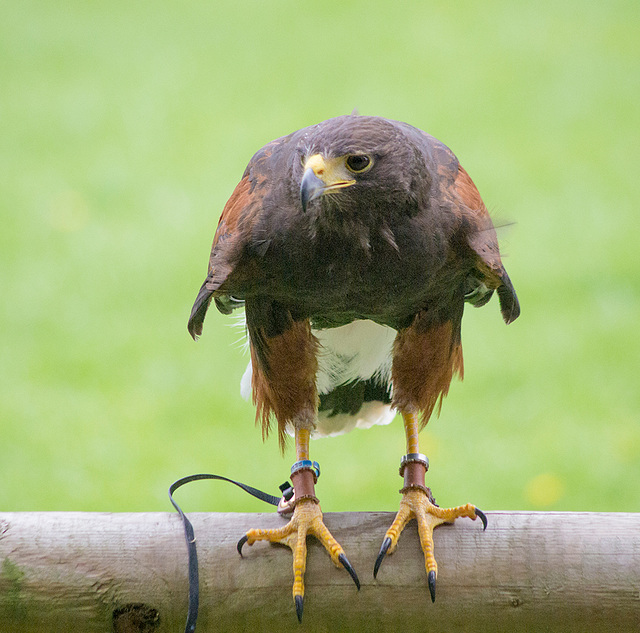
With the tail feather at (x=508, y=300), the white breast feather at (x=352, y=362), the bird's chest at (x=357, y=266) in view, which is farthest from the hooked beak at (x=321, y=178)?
the white breast feather at (x=352, y=362)

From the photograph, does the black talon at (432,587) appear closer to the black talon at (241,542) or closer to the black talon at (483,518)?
the black talon at (483,518)

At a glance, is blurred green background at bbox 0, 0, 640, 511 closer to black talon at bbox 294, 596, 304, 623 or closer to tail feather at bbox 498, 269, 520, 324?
tail feather at bbox 498, 269, 520, 324

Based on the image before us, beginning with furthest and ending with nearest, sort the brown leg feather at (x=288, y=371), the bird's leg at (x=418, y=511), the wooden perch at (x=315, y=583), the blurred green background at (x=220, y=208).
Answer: the blurred green background at (x=220, y=208) < the brown leg feather at (x=288, y=371) < the bird's leg at (x=418, y=511) < the wooden perch at (x=315, y=583)

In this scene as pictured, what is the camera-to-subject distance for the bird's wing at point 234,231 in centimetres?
318

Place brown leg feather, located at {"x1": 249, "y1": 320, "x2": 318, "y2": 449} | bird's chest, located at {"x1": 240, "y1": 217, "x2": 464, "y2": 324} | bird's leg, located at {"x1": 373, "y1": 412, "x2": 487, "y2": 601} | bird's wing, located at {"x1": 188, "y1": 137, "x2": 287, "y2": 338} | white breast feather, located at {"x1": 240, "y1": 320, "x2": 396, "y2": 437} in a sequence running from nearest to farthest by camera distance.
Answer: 1. bird's leg, located at {"x1": 373, "y1": 412, "x2": 487, "y2": 601}
2. bird's chest, located at {"x1": 240, "y1": 217, "x2": 464, "y2": 324}
3. bird's wing, located at {"x1": 188, "y1": 137, "x2": 287, "y2": 338}
4. brown leg feather, located at {"x1": 249, "y1": 320, "x2": 318, "y2": 449}
5. white breast feather, located at {"x1": 240, "y1": 320, "x2": 396, "y2": 437}

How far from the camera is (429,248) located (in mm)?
3105

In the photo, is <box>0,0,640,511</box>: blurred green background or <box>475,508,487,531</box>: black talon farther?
<box>0,0,640,511</box>: blurred green background

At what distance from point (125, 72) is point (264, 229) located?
7638 mm

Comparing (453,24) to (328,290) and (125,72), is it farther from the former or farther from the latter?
(328,290)

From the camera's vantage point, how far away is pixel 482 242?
126 inches

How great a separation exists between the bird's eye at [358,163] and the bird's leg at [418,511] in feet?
3.52

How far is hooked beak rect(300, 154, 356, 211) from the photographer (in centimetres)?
284

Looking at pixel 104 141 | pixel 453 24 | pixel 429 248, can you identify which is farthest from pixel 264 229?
pixel 453 24

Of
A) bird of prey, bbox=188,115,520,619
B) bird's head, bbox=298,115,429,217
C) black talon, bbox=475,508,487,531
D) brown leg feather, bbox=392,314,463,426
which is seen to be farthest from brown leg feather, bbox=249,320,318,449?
black talon, bbox=475,508,487,531
